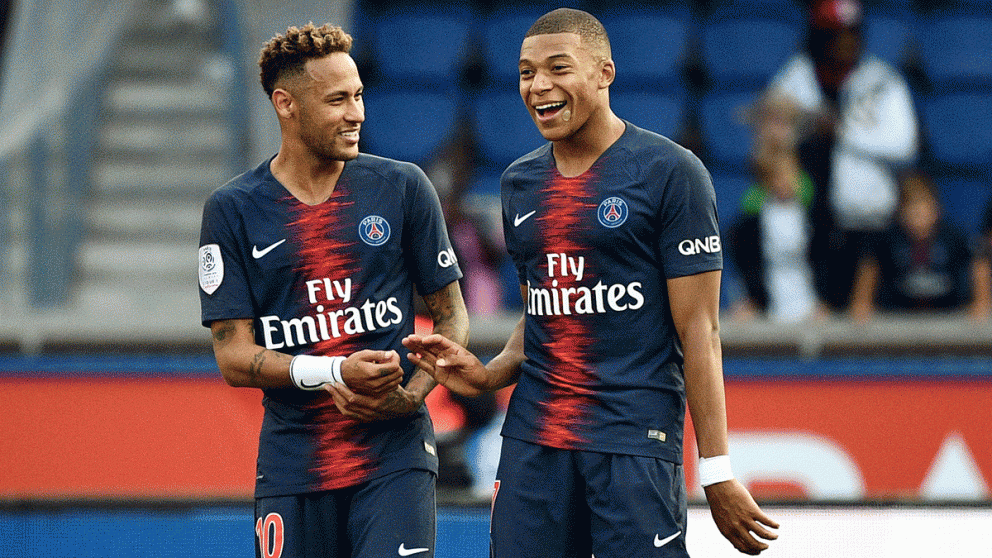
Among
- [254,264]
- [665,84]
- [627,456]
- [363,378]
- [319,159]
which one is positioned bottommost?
[627,456]

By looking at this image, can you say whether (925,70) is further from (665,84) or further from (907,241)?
(907,241)

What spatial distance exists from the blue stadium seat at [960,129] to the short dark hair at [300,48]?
649 centimetres

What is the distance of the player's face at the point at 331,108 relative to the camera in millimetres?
3375

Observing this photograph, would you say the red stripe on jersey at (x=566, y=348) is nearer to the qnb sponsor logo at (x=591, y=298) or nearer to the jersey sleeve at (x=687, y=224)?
the qnb sponsor logo at (x=591, y=298)

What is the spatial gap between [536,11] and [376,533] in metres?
6.95

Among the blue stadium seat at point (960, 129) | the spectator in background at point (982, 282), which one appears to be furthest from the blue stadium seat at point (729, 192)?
the spectator in background at point (982, 282)

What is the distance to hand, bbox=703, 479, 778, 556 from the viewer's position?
10.0 ft

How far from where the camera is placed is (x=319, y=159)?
3453mm

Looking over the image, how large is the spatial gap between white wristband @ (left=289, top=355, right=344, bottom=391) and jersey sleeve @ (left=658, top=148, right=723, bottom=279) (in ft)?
2.96

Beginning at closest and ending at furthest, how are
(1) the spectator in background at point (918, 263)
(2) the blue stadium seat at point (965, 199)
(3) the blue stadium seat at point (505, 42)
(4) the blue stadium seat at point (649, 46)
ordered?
(1) the spectator in background at point (918, 263), (2) the blue stadium seat at point (965, 199), (4) the blue stadium seat at point (649, 46), (3) the blue stadium seat at point (505, 42)

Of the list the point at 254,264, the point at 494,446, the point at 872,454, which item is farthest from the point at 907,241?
the point at 254,264

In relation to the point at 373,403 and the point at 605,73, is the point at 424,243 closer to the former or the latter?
the point at 373,403

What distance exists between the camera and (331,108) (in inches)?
133

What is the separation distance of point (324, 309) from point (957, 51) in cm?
743
